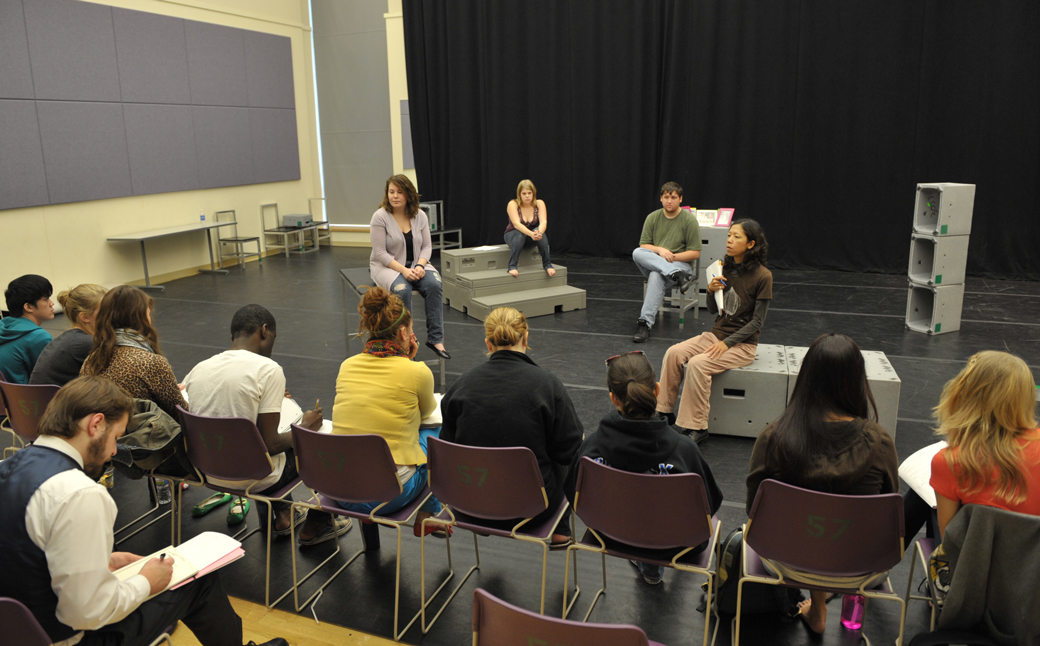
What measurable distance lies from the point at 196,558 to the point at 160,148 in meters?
7.86

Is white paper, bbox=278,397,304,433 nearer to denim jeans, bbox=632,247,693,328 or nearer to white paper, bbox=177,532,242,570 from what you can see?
white paper, bbox=177,532,242,570

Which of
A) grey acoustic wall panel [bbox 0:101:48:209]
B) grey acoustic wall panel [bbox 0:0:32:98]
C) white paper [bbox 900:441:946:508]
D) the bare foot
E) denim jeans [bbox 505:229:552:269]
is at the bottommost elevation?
the bare foot

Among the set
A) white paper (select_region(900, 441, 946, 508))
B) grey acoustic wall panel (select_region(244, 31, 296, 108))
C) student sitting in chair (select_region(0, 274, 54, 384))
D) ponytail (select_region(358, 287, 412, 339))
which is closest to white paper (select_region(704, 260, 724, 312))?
white paper (select_region(900, 441, 946, 508))

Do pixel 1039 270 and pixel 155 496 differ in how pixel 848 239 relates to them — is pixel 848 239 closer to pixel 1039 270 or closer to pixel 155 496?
pixel 1039 270

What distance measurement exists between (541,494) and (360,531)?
113cm

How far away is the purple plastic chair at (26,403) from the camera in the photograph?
2.89m

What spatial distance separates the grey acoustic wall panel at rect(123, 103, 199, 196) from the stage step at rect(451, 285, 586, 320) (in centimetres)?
420

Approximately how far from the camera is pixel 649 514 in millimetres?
2168

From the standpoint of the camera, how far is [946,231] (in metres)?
5.81

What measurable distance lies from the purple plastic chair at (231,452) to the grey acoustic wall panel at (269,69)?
27.4 ft

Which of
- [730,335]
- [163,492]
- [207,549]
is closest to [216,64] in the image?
[163,492]

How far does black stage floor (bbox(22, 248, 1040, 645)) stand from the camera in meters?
2.59

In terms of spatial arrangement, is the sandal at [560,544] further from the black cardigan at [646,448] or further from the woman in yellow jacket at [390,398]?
the woman in yellow jacket at [390,398]

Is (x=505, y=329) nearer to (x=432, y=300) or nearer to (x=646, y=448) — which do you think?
(x=646, y=448)
